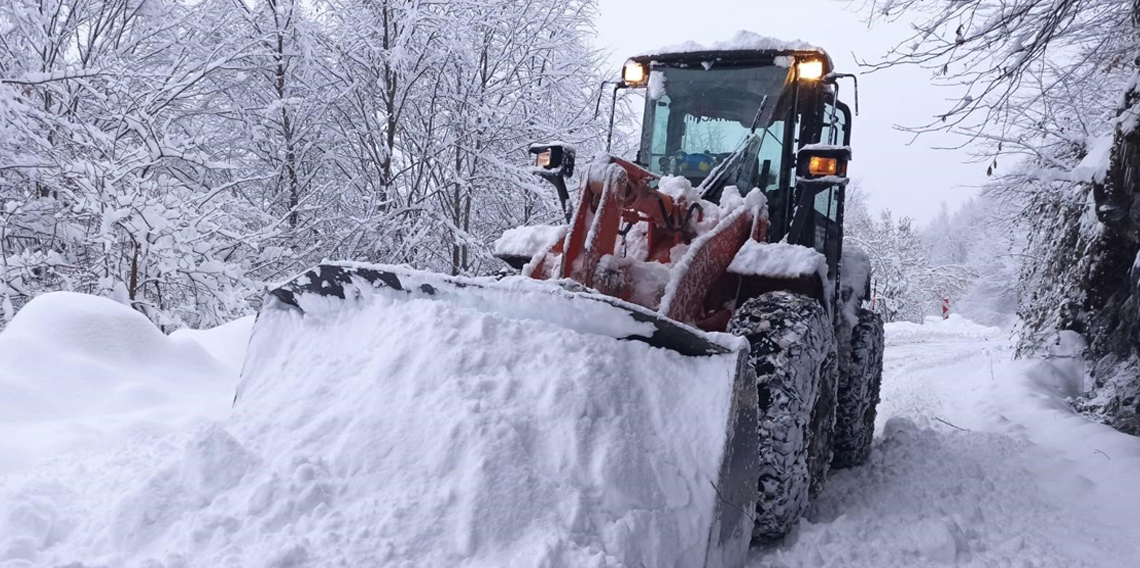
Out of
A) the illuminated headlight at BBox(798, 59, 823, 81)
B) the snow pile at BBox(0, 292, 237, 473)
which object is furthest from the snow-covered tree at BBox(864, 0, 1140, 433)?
the snow pile at BBox(0, 292, 237, 473)

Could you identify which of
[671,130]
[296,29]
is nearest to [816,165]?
[671,130]

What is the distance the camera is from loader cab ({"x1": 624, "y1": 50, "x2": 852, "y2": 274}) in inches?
177

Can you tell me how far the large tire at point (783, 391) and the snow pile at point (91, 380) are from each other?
8.99 ft

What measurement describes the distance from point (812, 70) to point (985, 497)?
8.03ft

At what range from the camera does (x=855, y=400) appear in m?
4.68

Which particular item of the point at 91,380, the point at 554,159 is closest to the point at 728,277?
the point at 554,159

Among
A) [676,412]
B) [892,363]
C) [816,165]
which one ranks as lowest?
[892,363]

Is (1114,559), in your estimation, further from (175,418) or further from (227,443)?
(175,418)

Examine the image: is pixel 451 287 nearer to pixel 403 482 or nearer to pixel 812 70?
pixel 403 482

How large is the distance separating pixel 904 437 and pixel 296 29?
385 inches

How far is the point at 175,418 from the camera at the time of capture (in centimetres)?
408

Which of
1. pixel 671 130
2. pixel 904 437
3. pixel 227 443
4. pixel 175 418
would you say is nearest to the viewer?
pixel 227 443

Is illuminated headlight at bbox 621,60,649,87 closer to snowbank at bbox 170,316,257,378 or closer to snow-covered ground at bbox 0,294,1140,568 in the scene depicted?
snow-covered ground at bbox 0,294,1140,568

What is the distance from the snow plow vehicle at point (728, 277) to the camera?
2.86 meters
